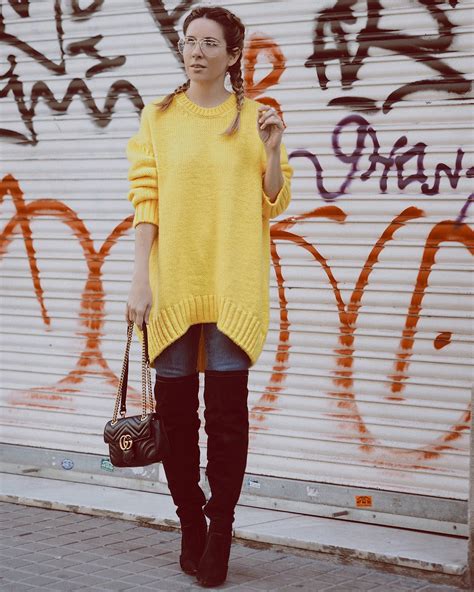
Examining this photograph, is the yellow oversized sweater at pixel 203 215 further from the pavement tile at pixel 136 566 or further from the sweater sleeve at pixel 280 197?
the pavement tile at pixel 136 566

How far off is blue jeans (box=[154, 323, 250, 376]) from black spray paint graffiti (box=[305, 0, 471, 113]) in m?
1.67

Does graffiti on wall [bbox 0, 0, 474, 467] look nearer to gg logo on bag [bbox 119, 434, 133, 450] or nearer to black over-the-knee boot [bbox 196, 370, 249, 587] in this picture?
black over-the-knee boot [bbox 196, 370, 249, 587]

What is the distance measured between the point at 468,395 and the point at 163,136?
1.92m

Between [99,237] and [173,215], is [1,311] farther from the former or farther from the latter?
[173,215]

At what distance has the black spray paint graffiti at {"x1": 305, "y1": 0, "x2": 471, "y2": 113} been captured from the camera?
5.65m

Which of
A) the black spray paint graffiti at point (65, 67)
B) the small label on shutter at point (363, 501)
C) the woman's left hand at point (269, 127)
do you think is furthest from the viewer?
the black spray paint graffiti at point (65, 67)

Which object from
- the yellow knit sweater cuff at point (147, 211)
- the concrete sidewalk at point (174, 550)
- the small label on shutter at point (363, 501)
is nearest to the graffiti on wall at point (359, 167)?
the small label on shutter at point (363, 501)

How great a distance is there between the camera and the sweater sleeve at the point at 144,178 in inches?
189

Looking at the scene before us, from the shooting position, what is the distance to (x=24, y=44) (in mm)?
6973

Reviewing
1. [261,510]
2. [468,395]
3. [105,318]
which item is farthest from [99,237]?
[468,395]

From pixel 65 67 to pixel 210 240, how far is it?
2469 millimetres

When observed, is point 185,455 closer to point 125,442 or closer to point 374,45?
point 125,442

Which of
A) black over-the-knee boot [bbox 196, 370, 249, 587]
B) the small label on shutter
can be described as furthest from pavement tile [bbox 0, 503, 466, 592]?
the small label on shutter

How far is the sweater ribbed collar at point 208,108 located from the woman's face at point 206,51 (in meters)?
0.10
